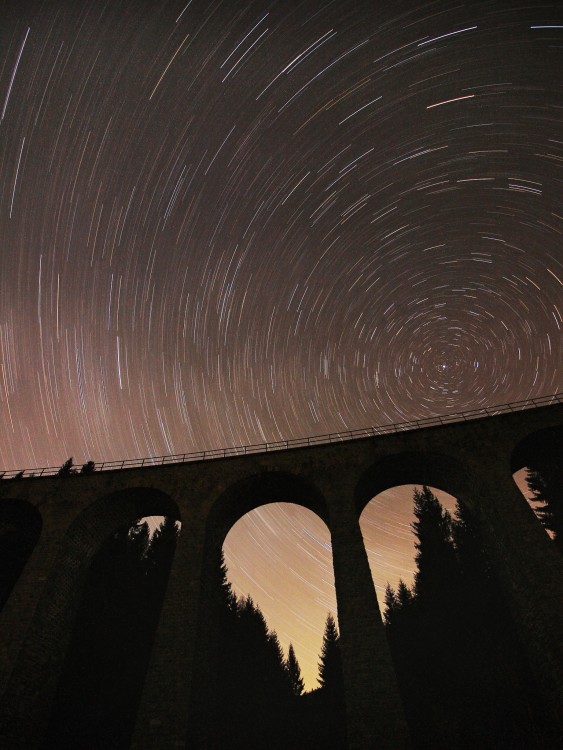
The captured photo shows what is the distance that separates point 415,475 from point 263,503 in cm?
787

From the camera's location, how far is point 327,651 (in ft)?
145

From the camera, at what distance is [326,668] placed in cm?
4141

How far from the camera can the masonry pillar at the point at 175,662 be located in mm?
10914

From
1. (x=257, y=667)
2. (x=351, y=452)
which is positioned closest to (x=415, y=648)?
(x=257, y=667)

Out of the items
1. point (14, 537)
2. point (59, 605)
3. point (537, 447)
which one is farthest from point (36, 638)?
point (537, 447)

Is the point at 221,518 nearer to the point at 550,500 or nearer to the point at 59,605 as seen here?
the point at 59,605

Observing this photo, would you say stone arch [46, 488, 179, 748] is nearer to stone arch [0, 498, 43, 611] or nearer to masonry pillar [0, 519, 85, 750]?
masonry pillar [0, 519, 85, 750]

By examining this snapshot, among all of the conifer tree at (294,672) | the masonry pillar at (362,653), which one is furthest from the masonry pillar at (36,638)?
the conifer tree at (294,672)

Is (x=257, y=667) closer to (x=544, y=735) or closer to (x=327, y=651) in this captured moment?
(x=327, y=651)

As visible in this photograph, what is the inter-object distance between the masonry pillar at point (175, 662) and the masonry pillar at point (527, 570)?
442 inches

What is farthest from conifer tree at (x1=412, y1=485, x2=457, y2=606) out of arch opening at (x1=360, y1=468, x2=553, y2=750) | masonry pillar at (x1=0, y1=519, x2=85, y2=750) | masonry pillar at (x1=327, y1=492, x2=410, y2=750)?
masonry pillar at (x1=0, y1=519, x2=85, y2=750)

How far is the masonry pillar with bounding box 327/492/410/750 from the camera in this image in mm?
10188

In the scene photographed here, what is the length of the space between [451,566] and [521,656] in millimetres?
13049

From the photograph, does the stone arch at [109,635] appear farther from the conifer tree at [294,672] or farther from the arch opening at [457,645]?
the conifer tree at [294,672]
